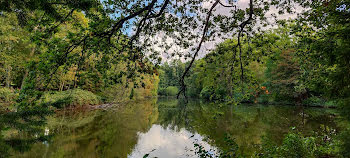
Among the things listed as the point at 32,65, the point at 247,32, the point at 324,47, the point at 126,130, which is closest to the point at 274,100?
the point at 126,130

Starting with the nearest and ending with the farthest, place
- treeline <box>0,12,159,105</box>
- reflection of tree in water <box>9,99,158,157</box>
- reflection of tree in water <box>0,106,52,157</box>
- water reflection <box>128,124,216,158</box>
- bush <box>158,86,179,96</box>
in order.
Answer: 1. reflection of tree in water <box>0,106,52,157</box>
2. treeline <box>0,12,159,105</box>
3. reflection of tree in water <box>9,99,158,157</box>
4. water reflection <box>128,124,216,158</box>
5. bush <box>158,86,179,96</box>

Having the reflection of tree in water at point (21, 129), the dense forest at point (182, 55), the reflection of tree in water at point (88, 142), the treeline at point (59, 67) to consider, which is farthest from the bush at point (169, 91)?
the reflection of tree in water at point (21, 129)

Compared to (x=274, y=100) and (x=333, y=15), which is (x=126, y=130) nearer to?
(x=333, y=15)

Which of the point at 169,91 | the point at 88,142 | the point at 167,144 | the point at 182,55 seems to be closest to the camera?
the point at 182,55

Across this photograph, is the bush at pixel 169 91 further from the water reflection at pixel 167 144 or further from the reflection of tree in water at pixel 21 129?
the reflection of tree in water at pixel 21 129

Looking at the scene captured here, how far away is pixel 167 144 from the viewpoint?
7.38 meters

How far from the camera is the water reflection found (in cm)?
633

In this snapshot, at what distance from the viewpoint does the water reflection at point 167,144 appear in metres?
6.33

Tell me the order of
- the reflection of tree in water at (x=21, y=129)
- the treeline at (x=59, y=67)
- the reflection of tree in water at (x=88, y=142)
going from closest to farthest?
1. the reflection of tree in water at (x=21, y=129)
2. the treeline at (x=59, y=67)
3. the reflection of tree in water at (x=88, y=142)

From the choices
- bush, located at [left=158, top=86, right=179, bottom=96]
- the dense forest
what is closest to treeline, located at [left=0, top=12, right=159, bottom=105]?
the dense forest

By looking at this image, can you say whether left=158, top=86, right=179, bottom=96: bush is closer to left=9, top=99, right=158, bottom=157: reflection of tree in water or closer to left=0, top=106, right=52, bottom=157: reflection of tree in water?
left=9, top=99, right=158, bottom=157: reflection of tree in water

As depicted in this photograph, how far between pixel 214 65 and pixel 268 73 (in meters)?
19.0

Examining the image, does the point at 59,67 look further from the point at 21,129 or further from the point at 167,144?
the point at 167,144

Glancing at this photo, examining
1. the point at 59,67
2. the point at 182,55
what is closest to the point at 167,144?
the point at 182,55
